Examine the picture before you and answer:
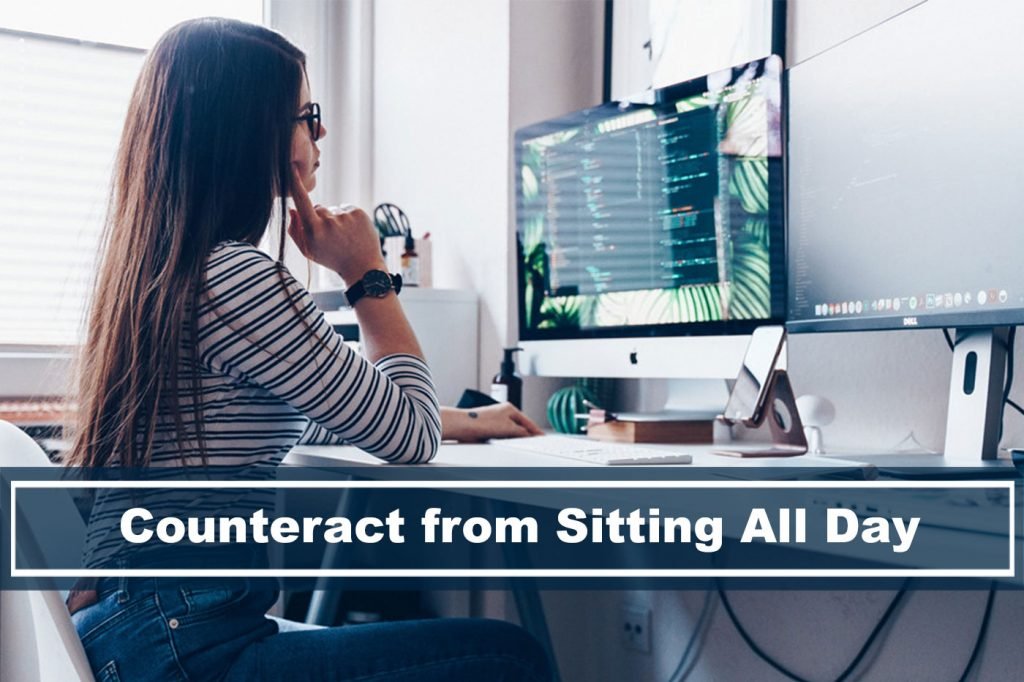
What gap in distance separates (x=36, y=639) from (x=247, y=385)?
329mm

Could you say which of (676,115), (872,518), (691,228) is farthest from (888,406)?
(872,518)

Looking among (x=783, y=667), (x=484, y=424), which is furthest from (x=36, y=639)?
(x=783, y=667)

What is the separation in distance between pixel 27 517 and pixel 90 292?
0.32m

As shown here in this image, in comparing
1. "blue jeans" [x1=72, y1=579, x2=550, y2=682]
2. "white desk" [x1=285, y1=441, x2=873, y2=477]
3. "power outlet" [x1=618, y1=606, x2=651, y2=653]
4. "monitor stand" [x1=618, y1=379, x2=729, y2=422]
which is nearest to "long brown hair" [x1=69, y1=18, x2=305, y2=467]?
"blue jeans" [x1=72, y1=579, x2=550, y2=682]

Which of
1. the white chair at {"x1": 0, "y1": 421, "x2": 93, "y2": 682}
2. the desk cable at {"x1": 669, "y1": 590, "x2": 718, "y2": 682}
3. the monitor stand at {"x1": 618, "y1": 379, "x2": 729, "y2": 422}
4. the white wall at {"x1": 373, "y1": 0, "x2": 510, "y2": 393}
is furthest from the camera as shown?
the white wall at {"x1": 373, "y1": 0, "x2": 510, "y2": 393}

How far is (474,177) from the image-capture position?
2191 mm

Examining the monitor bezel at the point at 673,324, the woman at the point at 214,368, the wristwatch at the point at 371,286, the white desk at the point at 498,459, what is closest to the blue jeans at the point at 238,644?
the woman at the point at 214,368

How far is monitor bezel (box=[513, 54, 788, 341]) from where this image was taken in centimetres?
147

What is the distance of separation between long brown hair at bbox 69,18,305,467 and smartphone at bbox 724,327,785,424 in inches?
25.8

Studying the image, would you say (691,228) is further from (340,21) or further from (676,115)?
(340,21)

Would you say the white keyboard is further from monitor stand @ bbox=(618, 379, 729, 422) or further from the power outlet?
the power outlet

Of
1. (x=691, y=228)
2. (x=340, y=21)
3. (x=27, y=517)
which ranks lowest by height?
(x=27, y=517)

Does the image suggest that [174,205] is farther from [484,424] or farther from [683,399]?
[683,399]

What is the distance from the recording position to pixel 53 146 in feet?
7.64
